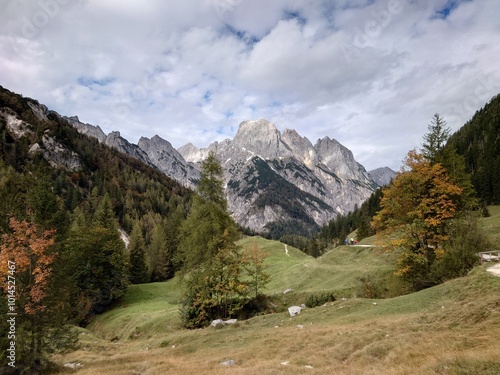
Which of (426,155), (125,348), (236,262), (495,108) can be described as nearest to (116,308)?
(125,348)

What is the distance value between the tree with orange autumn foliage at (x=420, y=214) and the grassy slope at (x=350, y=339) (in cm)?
614

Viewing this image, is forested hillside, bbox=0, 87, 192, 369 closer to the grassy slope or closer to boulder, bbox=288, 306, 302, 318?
the grassy slope

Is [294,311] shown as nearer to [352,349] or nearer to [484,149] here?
[352,349]

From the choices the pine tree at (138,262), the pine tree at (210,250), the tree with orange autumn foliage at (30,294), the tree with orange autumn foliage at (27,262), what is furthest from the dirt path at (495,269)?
the pine tree at (138,262)

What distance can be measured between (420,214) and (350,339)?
68.2ft

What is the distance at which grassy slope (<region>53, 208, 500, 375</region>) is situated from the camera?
13.1m

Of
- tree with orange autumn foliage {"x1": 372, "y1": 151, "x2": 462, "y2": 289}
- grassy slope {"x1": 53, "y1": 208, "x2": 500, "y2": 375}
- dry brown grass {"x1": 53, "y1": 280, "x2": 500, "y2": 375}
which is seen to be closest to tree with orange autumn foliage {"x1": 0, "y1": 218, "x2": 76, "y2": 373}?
grassy slope {"x1": 53, "y1": 208, "x2": 500, "y2": 375}

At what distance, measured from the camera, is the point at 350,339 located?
754 inches

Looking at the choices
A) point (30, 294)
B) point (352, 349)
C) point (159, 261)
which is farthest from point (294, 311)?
point (159, 261)

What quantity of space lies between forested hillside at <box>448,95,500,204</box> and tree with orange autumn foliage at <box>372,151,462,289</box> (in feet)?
43.3

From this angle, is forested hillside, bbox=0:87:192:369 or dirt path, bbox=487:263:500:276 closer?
dirt path, bbox=487:263:500:276

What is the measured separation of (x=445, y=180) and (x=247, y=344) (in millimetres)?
28442

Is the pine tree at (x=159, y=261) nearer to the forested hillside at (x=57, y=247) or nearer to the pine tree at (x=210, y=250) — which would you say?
the forested hillside at (x=57, y=247)

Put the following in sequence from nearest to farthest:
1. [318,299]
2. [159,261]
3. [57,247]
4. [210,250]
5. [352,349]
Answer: [352,349]
[57,247]
[210,250]
[318,299]
[159,261]
